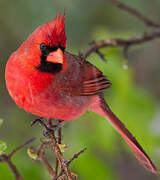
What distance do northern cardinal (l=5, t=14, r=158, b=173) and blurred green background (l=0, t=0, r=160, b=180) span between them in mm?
388

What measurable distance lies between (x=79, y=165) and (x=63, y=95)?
55 cm

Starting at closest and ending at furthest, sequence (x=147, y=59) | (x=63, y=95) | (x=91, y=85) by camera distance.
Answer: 1. (x=63, y=95)
2. (x=91, y=85)
3. (x=147, y=59)

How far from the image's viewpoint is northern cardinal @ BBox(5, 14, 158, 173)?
7.73 ft

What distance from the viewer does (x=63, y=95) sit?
2604 millimetres

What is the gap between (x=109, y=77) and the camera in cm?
→ 328

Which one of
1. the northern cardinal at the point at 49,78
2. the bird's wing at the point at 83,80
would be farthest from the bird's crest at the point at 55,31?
the bird's wing at the point at 83,80

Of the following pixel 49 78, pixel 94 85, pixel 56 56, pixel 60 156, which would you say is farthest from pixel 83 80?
pixel 60 156

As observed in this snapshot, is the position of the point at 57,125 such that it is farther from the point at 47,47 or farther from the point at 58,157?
the point at 58,157

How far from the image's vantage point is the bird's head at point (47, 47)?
7.64ft

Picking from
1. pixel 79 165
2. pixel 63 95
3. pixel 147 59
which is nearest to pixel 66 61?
pixel 63 95

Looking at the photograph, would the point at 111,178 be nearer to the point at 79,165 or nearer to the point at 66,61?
the point at 79,165

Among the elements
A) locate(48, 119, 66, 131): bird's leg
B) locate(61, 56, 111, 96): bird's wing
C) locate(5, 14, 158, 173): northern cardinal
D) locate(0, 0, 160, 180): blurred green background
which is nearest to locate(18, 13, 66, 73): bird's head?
locate(5, 14, 158, 173): northern cardinal

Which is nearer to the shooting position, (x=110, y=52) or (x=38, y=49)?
(x=38, y=49)

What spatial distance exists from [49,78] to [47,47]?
8.6 inches
